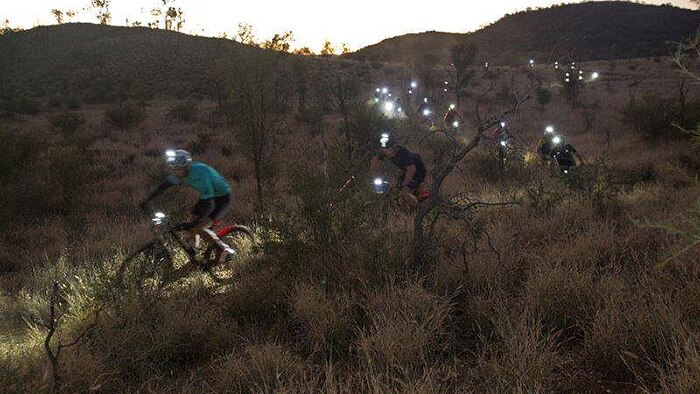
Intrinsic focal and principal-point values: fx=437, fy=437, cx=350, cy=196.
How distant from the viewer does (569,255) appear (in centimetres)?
454

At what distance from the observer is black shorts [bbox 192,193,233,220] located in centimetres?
596

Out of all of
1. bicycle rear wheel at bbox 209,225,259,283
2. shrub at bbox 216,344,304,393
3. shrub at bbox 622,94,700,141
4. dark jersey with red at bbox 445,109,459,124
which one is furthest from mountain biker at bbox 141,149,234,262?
shrub at bbox 622,94,700,141

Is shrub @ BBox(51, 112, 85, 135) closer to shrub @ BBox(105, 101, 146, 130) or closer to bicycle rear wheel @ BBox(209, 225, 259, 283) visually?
shrub @ BBox(105, 101, 146, 130)

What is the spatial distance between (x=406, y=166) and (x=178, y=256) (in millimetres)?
3856

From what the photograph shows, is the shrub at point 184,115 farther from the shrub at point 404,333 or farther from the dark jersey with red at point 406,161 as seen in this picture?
the shrub at point 404,333

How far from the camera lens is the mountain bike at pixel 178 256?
191 inches

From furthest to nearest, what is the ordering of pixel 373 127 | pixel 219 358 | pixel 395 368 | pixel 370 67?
pixel 370 67, pixel 373 127, pixel 219 358, pixel 395 368

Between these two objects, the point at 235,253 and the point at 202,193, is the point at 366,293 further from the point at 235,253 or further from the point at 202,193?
the point at 202,193

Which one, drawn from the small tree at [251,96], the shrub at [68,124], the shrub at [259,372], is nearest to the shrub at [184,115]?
the shrub at [68,124]

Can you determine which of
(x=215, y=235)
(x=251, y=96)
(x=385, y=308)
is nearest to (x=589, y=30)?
(x=251, y=96)

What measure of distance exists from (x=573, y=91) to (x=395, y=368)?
87.2 ft

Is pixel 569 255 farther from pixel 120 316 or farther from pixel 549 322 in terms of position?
pixel 120 316

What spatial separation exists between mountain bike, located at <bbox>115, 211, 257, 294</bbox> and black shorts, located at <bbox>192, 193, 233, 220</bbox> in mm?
158

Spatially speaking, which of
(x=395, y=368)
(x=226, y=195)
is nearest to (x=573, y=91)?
(x=226, y=195)
